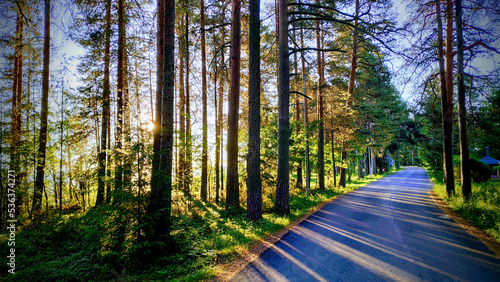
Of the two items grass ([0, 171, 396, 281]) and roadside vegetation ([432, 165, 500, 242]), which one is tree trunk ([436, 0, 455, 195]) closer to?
roadside vegetation ([432, 165, 500, 242])

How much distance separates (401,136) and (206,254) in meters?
37.3

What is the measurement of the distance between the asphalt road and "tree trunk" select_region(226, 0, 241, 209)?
326 centimetres

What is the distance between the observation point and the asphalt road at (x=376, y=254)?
3631 mm

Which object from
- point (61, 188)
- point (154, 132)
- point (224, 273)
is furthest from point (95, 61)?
point (224, 273)

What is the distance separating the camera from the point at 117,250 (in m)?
4.24

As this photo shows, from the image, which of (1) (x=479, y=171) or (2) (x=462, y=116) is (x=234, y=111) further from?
(1) (x=479, y=171)

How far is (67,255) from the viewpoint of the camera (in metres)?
5.48

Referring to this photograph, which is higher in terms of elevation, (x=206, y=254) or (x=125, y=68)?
(x=125, y=68)

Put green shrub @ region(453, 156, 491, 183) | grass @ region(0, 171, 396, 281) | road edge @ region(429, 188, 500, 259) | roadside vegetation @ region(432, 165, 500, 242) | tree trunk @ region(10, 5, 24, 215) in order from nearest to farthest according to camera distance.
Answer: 1. grass @ region(0, 171, 396, 281)
2. road edge @ region(429, 188, 500, 259)
3. roadside vegetation @ region(432, 165, 500, 242)
4. tree trunk @ region(10, 5, 24, 215)
5. green shrub @ region(453, 156, 491, 183)

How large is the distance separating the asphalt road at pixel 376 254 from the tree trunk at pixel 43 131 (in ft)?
25.3

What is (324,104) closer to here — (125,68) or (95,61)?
(125,68)

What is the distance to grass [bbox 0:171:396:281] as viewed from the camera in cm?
404

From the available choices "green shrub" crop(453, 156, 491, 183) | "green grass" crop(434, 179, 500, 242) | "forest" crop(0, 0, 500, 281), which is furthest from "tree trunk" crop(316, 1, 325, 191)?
"green shrub" crop(453, 156, 491, 183)

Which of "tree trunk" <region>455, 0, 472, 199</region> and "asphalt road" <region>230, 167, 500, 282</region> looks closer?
"asphalt road" <region>230, 167, 500, 282</region>
